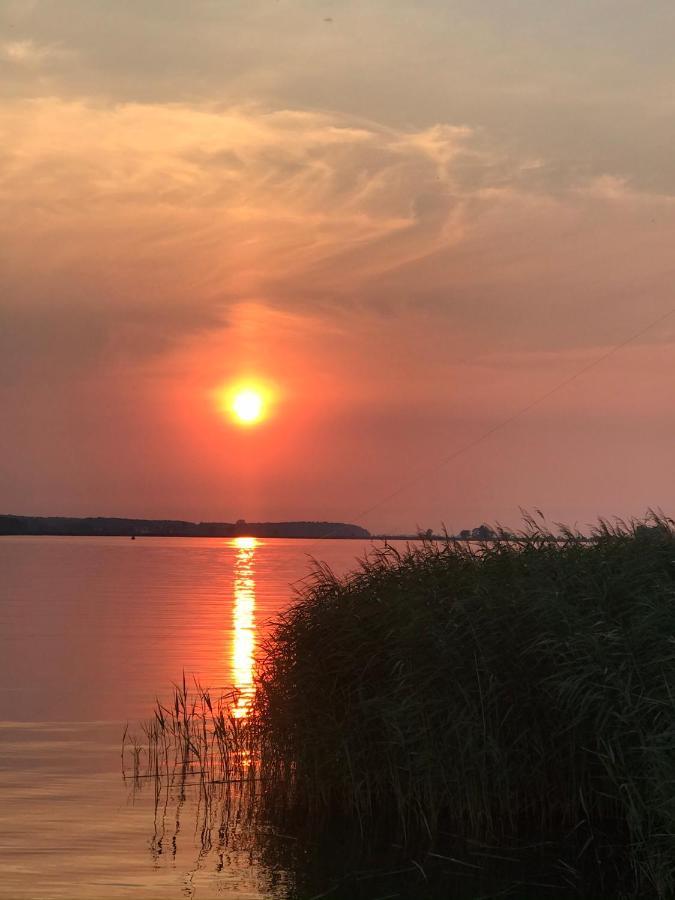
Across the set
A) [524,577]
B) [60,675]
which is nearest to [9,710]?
[60,675]

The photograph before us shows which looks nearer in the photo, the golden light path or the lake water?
the lake water

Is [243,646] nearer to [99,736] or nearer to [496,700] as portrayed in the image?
[99,736]

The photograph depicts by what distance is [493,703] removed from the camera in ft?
51.2

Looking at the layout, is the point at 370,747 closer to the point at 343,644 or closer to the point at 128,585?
the point at 343,644

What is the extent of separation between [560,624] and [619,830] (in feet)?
9.15

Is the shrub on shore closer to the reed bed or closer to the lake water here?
the reed bed

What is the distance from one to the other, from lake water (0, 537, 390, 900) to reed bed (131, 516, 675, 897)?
1474 millimetres

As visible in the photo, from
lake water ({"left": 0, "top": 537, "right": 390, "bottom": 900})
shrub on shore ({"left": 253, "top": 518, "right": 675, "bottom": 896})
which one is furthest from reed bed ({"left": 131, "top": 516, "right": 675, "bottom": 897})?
lake water ({"left": 0, "top": 537, "right": 390, "bottom": 900})

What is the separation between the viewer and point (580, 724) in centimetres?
1506

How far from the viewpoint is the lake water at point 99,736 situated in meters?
15.1

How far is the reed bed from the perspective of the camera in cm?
1430

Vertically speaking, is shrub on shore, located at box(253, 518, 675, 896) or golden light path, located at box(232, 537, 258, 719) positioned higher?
golden light path, located at box(232, 537, 258, 719)

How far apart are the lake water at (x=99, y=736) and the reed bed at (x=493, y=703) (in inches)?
58.0

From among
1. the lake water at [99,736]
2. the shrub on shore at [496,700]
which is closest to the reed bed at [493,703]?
the shrub on shore at [496,700]
